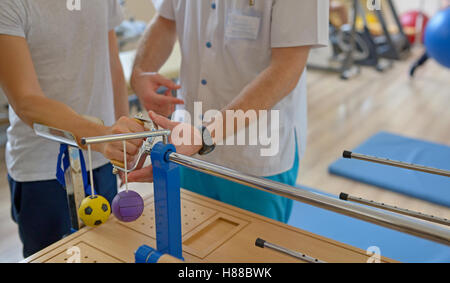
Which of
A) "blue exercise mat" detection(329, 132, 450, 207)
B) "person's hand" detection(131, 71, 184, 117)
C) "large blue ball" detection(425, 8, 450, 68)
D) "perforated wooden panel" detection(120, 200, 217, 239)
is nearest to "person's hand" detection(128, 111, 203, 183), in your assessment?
"perforated wooden panel" detection(120, 200, 217, 239)

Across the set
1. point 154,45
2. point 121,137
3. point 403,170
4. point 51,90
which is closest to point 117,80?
point 154,45

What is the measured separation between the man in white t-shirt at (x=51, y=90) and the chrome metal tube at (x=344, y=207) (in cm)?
32

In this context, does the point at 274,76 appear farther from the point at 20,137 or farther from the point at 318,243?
the point at 20,137

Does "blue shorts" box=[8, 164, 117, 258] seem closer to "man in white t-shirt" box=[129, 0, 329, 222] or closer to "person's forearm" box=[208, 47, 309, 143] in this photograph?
"man in white t-shirt" box=[129, 0, 329, 222]

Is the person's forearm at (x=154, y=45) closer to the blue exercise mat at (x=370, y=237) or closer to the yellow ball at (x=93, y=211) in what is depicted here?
the yellow ball at (x=93, y=211)

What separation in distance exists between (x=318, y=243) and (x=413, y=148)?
9.58 ft

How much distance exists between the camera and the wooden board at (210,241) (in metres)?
1.04

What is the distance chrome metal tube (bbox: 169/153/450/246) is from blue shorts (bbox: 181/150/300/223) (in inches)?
24.7

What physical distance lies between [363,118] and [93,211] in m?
3.87

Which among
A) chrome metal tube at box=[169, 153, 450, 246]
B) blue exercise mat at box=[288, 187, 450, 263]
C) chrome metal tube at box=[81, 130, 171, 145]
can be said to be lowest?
blue exercise mat at box=[288, 187, 450, 263]

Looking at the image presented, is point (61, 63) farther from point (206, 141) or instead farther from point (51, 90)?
point (206, 141)

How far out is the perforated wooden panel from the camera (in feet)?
3.85

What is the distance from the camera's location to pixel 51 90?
4.52 feet

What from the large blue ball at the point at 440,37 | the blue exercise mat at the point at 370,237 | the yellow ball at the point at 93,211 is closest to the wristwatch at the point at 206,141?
the yellow ball at the point at 93,211
